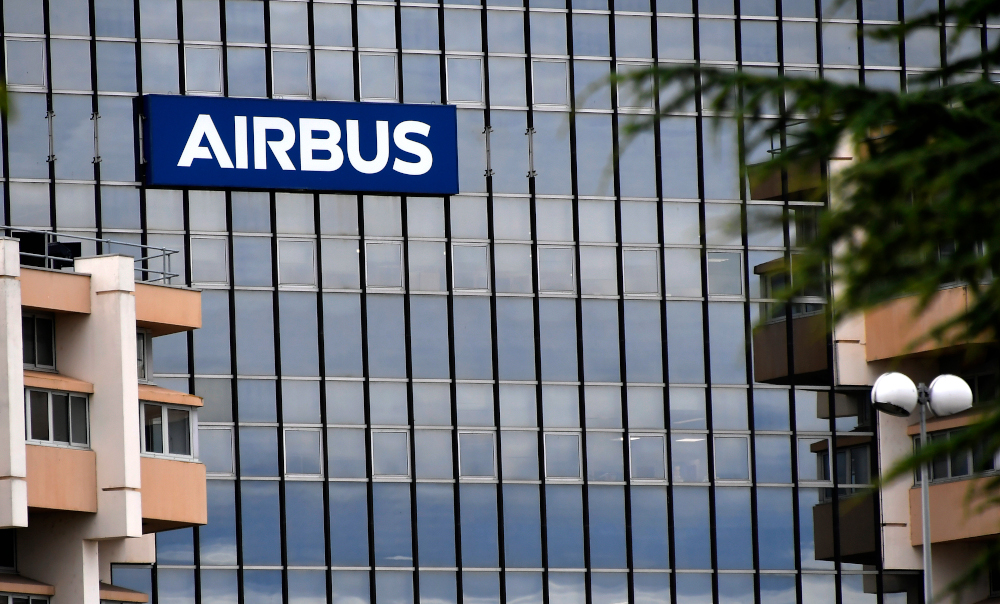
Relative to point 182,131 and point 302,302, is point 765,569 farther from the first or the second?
point 182,131

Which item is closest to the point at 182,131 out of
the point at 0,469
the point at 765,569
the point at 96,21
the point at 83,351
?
the point at 96,21

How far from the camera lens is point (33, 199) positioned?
44312 millimetres

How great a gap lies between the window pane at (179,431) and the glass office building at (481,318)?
6290mm

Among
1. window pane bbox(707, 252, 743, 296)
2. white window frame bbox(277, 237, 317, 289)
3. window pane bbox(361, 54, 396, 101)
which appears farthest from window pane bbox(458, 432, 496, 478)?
window pane bbox(361, 54, 396, 101)

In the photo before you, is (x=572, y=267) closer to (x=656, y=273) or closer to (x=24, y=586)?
(x=656, y=273)

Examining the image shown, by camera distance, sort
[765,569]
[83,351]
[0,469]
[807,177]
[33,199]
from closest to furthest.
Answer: [807,177] < [0,469] < [83,351] < [33,199] < [765,569]

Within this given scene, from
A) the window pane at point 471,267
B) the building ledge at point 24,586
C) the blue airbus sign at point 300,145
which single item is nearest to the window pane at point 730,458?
the window pane at point 471,267

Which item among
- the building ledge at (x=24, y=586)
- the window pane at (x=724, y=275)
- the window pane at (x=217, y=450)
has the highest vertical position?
the window pane at (x=724, y=275)

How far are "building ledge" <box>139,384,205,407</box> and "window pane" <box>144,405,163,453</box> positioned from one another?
181mm

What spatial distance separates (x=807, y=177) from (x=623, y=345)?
38.5 m

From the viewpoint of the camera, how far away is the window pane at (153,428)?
122 ft

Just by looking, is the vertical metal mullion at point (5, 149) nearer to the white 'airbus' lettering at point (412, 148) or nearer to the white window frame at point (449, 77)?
the white 'airbus' lettering at point (412, 148)

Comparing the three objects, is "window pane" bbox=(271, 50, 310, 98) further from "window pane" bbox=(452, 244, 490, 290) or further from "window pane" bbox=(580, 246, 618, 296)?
"window pane" bbox=(580, 246, 618, 296)

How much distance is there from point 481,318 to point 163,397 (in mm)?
11138
